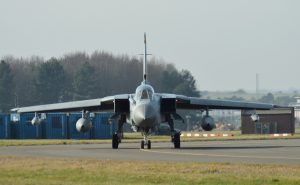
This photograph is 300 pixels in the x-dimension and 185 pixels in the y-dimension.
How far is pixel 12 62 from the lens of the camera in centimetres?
15488

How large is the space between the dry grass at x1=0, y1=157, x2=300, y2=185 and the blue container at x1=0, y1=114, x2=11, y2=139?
4491 cm

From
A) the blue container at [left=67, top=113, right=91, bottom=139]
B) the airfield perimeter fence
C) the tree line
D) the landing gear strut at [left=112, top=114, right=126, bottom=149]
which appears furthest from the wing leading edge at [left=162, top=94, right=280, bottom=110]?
A: the tree line

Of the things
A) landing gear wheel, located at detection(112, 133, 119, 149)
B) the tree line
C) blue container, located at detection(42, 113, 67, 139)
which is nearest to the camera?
landing gear wheel, located at detection(112, 133, 119, 149)

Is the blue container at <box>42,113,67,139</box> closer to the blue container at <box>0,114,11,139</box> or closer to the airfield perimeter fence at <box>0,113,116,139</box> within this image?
the airfield perimeter fence at <box>0,113,116,139</box>

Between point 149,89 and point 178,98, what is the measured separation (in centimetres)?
296

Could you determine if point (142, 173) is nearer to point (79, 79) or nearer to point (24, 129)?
point (24, 129)

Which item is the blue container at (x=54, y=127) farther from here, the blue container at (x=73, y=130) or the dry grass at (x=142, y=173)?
the dry grass at (x=142, y=173)

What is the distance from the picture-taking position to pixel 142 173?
70.7 ft

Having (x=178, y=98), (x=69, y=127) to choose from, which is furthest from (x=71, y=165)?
(x=69, y=127)

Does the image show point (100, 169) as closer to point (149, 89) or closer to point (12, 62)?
point (149, 89)

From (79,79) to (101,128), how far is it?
6360cm

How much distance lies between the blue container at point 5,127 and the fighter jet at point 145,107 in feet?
86.3

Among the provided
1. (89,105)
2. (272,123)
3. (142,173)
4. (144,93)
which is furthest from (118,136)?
(272,123)

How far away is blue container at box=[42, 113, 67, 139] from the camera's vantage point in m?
71.2
